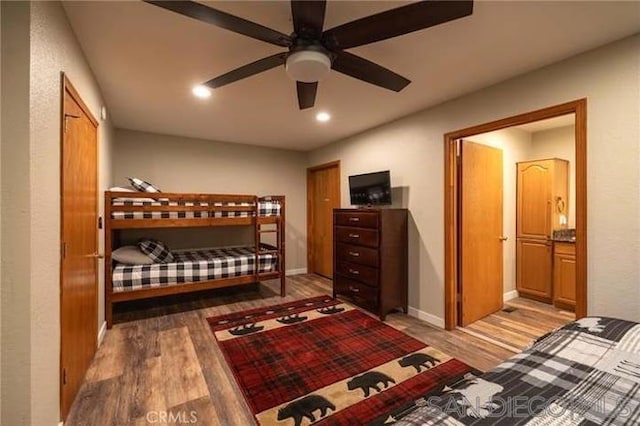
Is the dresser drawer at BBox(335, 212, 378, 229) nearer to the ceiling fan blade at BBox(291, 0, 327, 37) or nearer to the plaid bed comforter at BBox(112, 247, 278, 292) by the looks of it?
the plaid bed comforter at BBox(112, 247, 278, 292)

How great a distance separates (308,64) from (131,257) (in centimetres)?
304

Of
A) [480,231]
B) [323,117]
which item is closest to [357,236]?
[480,231]

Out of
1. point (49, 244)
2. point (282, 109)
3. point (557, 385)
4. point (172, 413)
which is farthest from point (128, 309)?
point (557, 385)

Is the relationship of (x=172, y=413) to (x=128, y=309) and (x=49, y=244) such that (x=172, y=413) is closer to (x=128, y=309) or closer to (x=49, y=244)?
(x=49, y=244)

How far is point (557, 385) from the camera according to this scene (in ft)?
3.21

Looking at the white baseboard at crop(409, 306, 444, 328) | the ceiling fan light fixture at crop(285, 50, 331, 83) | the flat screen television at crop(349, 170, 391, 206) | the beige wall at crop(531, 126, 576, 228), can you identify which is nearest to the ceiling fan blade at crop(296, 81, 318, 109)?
the ceiling fan light fixture at crop(285, 50, 331, 83)

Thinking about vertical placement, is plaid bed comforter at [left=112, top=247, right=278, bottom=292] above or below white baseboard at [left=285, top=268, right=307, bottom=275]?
above

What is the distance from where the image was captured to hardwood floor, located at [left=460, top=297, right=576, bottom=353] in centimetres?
261

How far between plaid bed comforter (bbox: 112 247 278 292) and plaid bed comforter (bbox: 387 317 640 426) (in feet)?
9.52

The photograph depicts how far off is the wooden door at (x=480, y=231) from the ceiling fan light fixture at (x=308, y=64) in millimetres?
2069

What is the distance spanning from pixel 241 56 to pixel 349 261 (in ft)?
8.37

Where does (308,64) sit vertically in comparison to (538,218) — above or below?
above

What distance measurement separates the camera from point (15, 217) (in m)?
1.11

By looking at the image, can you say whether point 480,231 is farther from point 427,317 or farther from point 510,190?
point 510,190
